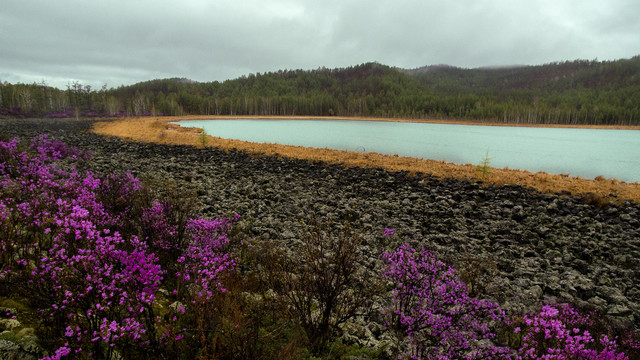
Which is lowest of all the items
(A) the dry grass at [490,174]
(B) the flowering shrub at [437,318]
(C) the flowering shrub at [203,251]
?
(B) the flowering shrub at [437,318]

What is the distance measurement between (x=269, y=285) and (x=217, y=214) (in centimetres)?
643

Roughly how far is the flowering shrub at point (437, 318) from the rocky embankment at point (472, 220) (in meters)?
1.93

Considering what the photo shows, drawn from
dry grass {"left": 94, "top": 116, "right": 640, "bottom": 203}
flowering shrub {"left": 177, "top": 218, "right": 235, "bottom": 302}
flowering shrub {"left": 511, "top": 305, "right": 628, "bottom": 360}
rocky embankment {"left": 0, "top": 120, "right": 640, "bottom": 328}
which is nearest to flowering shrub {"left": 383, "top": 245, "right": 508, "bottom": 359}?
flowering shrub {"left": 511, "top": 305, "right": 628, "bottom": 360}

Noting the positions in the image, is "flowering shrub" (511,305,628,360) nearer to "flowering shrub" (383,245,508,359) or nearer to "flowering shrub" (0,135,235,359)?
"flowering shrub" (383,245,508,359)

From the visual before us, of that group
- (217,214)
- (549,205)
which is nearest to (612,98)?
(549,205)

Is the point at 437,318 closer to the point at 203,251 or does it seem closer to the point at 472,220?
the point at 203,251

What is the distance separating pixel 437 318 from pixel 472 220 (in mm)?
8098

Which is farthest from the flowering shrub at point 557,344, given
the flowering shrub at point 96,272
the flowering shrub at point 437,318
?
the flowering shrub at point 96,272

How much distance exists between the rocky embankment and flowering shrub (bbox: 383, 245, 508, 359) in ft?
6.32

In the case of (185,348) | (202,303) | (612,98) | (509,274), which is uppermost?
(612,98)

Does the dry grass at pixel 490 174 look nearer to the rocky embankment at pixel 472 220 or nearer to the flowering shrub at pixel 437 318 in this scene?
the rocky embankment at pixel 472 220

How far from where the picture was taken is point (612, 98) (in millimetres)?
164625

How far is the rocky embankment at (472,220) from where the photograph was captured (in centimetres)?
778

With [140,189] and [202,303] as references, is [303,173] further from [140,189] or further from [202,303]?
[202,303]
